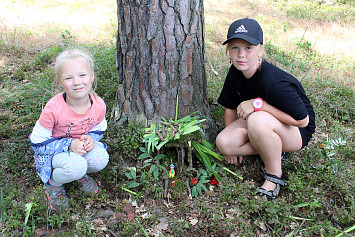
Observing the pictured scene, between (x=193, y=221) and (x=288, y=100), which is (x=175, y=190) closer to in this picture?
(x=193, y=221)

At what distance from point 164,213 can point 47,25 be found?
17.1 ft

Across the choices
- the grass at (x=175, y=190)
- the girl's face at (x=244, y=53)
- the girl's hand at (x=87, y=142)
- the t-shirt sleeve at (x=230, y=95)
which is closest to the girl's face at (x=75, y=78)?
the girl's hand at (x=87, y=142)

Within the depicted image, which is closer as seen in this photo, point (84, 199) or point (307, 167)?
point (84, 199)

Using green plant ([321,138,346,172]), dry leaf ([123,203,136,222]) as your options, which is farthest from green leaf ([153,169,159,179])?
green plant ([321,138,346,172])

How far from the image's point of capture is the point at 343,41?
21.5 ft

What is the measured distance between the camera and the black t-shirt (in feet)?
8.01

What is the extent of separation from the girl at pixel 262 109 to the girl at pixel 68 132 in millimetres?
1295

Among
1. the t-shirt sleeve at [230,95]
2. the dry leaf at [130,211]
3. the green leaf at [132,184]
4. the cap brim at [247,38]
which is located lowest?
the dry leaf at [130,211]

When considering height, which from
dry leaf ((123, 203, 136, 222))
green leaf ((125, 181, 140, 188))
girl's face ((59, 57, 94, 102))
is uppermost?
girl's face ((59, 57, 94, 102))

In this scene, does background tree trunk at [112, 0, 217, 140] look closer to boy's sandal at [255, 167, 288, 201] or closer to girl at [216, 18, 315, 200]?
girl at [216, 18, 315, 200]

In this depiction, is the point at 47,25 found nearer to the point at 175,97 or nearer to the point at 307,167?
the point at 175,97

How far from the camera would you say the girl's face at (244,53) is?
250 centimetres

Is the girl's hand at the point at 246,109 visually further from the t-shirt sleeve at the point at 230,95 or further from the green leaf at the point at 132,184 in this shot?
the green leaf at the point at 132,184

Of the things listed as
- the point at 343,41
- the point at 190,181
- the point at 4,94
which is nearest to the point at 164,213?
the point at 190,181
